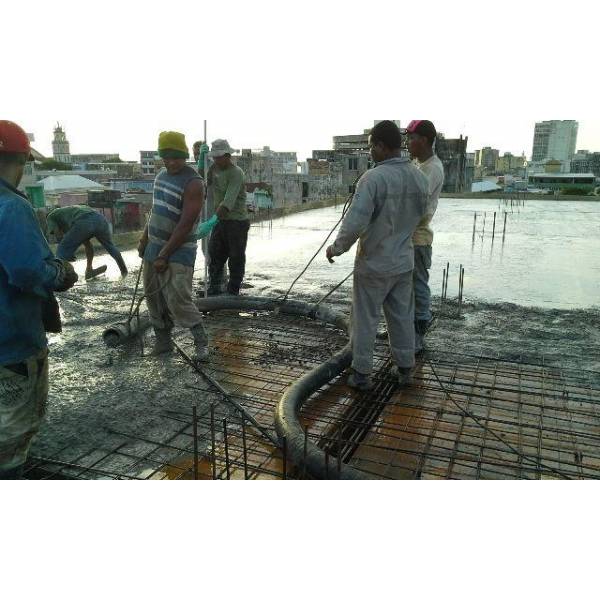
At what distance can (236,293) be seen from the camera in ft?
19.0

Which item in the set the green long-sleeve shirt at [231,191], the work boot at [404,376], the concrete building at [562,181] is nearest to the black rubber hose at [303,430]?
the work boot at [404,376]

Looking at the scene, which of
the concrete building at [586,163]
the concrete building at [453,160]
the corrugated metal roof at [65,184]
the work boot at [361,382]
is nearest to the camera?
the work boot at [361,382]

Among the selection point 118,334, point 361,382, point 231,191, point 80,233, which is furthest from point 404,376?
point 80,233

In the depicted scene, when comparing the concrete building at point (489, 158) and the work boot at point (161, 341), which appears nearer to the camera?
the work boot at point (161, 341)

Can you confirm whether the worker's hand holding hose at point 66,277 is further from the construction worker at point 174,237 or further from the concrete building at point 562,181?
the concrete building at point 562,181

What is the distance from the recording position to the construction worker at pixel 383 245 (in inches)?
125

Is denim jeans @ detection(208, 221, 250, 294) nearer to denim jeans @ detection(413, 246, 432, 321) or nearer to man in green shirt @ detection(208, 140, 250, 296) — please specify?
man in green shirt @ detection(208, 140, 250, 296)

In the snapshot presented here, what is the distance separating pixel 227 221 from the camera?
557 centimetres

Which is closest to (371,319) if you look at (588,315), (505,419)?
(505,419)

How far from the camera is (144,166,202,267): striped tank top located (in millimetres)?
3760

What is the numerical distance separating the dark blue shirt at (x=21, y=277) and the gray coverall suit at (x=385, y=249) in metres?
1.67

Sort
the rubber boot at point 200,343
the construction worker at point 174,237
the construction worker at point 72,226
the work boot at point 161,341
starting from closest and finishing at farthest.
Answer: the construction worker at point 174,237, the rubber boot at point 200,343, the work boot at point 161,341, the construction worker at point 72,226

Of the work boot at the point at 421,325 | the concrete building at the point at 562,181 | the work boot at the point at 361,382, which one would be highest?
the concrete building at the point at 562,181

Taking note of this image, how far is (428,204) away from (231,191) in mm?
2254
